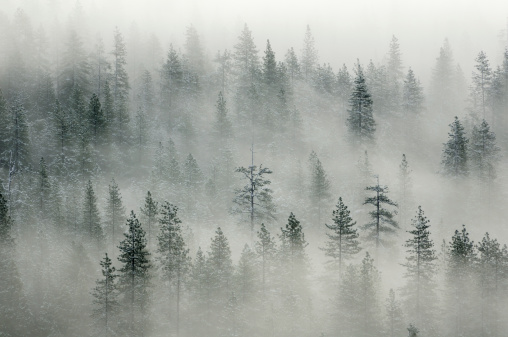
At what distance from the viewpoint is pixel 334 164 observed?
235 feet

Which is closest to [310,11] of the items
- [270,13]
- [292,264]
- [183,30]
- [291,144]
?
[270,13]

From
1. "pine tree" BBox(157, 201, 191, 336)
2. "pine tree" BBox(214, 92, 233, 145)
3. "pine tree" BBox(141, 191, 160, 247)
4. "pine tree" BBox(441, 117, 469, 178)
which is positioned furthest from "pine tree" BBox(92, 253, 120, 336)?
"pine tree" BBox(441, 117, 469, 178)

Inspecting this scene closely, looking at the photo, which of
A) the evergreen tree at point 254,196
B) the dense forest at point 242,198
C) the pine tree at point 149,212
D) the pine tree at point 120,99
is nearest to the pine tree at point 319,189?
the dense forest at point 242,198

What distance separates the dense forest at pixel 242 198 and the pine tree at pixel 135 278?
195mm

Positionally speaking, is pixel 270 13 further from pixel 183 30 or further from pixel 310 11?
pixel 183 30

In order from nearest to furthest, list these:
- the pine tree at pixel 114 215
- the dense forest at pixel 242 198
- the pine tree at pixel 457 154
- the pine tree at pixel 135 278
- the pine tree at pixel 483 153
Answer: the pine tree at pixel 135 278, the dense forest at pixel 242 198, the pine tree at pixel 114 215, the pine tree at pixel 457 154, the pine tree at pixel 483 153

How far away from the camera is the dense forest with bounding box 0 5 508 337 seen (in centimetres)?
4147

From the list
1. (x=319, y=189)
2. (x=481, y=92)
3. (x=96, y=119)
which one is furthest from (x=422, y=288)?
(x=481, y=92)

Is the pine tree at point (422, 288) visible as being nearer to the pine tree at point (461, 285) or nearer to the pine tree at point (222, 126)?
the pine tree at point (461, 285)

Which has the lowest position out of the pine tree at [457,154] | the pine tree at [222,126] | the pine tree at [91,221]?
the pine tree at [91,221]

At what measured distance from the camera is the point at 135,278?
39.1 meters

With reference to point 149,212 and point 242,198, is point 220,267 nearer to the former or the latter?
point 242,198

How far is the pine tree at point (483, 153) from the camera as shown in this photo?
62.2m

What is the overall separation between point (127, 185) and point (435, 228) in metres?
46.5
